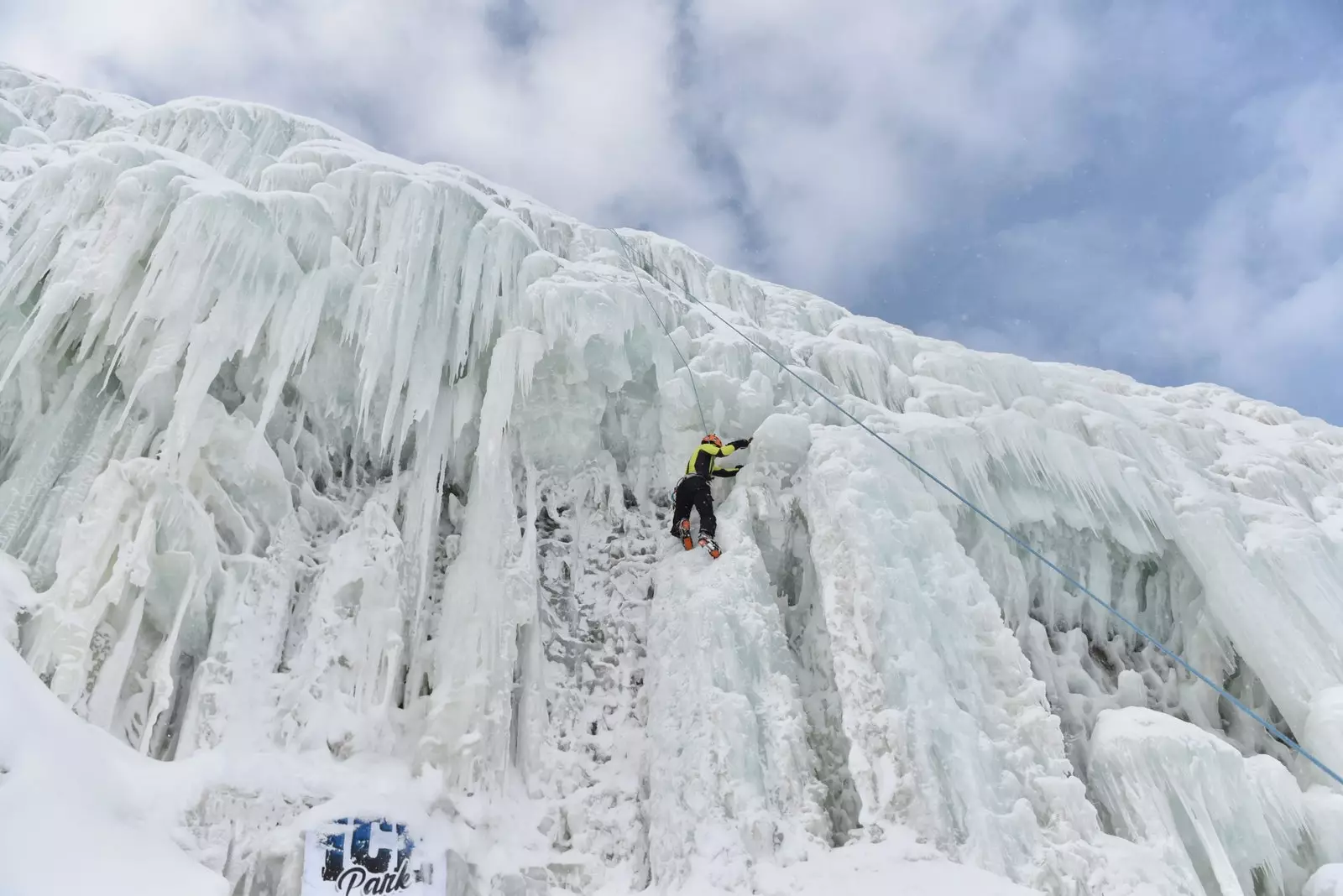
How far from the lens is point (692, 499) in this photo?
7488 mm

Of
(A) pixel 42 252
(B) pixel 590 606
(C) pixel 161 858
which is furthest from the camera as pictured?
(B) pixel 590 606

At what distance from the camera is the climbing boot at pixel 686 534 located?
7379 millimetres

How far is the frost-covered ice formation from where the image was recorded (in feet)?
17.4

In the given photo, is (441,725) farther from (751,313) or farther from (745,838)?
(751,313)

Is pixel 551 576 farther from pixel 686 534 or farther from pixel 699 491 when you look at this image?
pixel 699 491

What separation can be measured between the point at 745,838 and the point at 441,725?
91.0 inches

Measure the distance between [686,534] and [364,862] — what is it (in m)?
3.60

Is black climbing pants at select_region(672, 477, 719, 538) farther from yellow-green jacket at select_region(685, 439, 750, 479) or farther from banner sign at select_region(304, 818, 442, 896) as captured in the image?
banner sign at select_region(304, 818, 442, 896)

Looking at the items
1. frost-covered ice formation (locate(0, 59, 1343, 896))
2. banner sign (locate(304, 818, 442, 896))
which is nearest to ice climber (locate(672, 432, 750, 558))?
frost-covered ice formation (locate(0, 59, 1343, 896))

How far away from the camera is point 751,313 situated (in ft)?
32.5

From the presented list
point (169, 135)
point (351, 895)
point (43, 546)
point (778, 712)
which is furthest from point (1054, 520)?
point (169, 135)

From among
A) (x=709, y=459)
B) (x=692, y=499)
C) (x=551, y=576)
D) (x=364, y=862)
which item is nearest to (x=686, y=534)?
(x=692, y=499)

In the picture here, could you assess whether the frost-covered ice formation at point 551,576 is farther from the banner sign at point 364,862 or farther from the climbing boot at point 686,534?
the climbing boot at point 686,534

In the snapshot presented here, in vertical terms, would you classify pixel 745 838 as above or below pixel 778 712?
below
